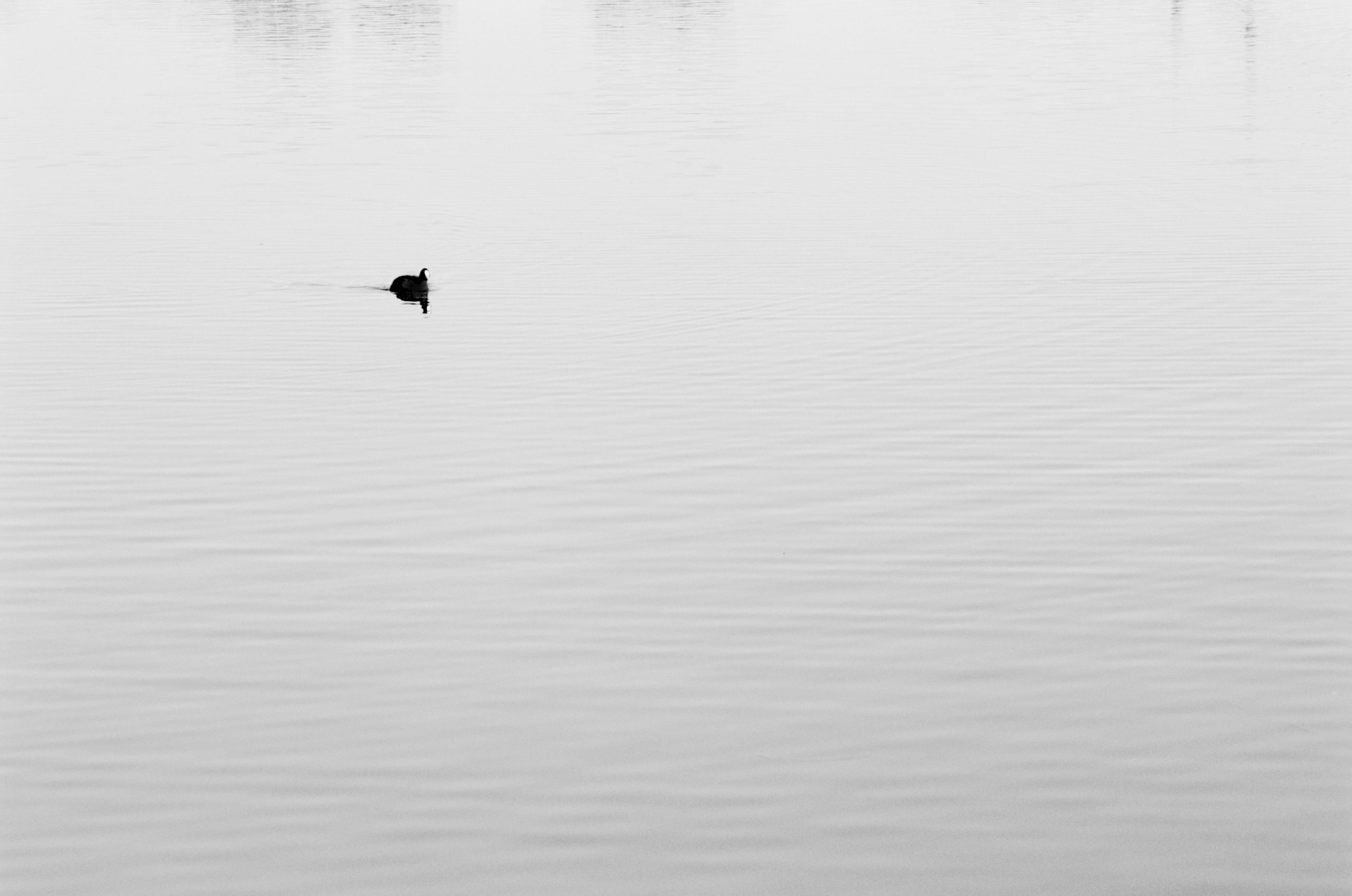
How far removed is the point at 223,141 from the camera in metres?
40.0

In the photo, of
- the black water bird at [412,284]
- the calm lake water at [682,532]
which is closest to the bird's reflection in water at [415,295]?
the black water bird at [412,284]

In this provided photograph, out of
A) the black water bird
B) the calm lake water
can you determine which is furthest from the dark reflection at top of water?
the black water bird

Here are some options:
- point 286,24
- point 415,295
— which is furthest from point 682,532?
point 286,24

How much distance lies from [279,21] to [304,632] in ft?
215

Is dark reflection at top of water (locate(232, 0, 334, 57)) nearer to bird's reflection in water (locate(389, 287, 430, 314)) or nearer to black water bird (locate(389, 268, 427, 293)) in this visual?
black water bird (locate(389, 268, 427, 293))

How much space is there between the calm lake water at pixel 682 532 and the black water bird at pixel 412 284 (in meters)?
0.34

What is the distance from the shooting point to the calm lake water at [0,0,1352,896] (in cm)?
1004

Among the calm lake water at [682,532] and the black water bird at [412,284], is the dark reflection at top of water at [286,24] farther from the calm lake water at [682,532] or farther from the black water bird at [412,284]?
the black water bird at [412,284]

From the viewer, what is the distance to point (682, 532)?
47.8 ft

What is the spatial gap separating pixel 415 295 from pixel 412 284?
0.16 m

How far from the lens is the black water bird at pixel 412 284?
23516mm

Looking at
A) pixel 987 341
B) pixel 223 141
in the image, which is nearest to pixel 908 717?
pixel 987 341

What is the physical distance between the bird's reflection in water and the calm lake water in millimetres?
393

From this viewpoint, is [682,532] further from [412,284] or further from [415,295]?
[412,284]
